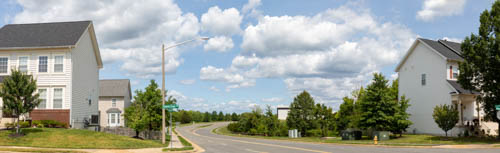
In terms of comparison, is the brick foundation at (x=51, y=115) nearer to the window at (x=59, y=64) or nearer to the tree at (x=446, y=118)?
the window at (x=59, y=64)

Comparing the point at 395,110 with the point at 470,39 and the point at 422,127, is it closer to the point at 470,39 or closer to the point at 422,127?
the point at 422,127

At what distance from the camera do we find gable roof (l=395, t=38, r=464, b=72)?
1558 inches

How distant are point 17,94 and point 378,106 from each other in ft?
91.8

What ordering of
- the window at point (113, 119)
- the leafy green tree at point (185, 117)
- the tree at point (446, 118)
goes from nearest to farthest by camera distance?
the tree at point (446, 118) → the window at point (113, 119) → the leafy green tree at point (185, 117)

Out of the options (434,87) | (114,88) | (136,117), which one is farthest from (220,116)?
(136,117)

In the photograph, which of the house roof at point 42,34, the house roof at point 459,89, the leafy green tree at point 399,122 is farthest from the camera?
the leafy green tree at point 399,122

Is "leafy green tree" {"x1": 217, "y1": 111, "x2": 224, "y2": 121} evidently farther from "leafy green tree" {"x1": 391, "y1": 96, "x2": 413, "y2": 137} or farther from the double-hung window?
the double-hung window

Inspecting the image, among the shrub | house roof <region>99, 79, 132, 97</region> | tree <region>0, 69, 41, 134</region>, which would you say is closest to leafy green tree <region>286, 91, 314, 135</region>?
the shrub

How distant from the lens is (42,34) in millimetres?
35656

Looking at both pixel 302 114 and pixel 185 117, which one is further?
pixel 185 117

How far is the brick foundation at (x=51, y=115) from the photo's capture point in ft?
108

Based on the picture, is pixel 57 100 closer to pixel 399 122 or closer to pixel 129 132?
pixel 129 132

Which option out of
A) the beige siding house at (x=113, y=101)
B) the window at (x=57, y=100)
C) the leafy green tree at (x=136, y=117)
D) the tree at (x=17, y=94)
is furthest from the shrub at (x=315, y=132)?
the tree at (x=17, y=94)

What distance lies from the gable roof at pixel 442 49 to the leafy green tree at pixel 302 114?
456 inches
